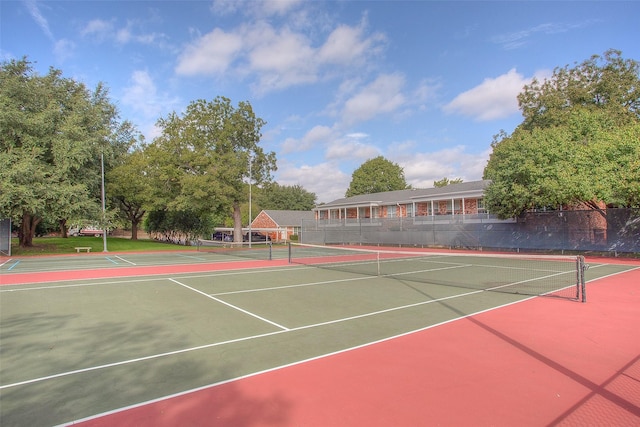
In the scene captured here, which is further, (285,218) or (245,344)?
(285,218)

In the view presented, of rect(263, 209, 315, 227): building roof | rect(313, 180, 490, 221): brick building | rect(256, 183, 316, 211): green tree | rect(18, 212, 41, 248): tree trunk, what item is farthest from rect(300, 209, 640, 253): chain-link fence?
rect(256, 183, 316, 211): green tree

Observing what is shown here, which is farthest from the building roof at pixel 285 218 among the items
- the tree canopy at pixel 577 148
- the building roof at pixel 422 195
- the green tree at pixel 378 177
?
the tree canopy at pixel 577 148

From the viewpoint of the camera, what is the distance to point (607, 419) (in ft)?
13.4

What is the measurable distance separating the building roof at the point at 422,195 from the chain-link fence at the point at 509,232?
11.2 ft

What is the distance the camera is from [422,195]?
143ft

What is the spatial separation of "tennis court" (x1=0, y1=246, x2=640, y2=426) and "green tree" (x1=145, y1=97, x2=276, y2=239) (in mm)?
22070

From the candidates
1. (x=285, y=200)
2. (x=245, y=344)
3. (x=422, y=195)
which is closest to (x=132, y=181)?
(x=422, y=195)

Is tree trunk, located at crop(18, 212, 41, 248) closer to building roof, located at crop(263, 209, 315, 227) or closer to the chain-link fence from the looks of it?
the chain-link fence

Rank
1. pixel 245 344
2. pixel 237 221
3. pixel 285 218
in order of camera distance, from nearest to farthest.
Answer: pixel 245 344
pixel 237 221
pixel 285 218

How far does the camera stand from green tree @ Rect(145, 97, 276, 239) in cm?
3588

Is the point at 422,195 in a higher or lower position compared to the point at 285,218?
higher

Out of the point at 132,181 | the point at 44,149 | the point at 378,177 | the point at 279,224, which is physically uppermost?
the point at 378,177

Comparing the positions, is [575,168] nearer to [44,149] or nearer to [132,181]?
[44,149]

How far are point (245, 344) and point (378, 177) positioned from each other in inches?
2856
